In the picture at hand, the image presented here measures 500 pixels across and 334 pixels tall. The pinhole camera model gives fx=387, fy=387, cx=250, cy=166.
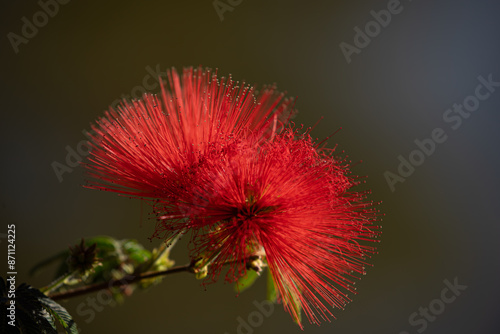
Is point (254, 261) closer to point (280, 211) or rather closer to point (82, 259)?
point (280, 211)

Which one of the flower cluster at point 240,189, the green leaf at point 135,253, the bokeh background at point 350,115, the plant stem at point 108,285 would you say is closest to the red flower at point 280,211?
the flower cluster at point 240,189

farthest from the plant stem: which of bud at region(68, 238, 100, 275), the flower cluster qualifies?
the flower cluster

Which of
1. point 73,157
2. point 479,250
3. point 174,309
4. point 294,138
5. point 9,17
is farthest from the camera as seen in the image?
point 479,250

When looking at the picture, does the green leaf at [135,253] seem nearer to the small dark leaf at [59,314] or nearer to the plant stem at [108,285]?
the plant stem at [108,285]

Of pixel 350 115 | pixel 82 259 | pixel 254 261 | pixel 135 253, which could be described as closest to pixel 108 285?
pixel 82 259

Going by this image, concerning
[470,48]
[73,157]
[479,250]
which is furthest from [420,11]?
[73,157]

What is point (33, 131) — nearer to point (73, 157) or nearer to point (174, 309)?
point (73, 157)

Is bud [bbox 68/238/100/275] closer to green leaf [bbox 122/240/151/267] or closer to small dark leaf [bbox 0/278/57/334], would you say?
small dark leaf [bbox 0/278/57/334]

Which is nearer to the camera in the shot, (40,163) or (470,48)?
(40,163)

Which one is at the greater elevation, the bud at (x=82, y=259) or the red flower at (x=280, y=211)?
the bud at (x=82, y=259)
